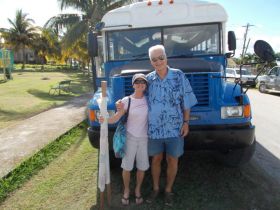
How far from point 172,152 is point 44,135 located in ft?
15.5

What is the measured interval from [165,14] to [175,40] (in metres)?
0.45

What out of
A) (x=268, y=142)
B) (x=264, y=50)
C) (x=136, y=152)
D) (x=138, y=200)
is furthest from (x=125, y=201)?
(x=268, y=142)

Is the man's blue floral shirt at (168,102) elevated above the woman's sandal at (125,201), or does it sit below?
above

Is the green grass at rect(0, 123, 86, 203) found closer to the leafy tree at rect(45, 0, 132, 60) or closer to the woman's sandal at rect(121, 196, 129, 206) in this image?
the woman's sandal at rect(121, 196, 129, 206)

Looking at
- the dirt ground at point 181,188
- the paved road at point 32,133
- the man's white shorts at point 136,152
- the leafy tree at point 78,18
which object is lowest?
the dirt ground at point 181,188

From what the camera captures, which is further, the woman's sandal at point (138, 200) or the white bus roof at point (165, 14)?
the white bus roof at point (165, 14)

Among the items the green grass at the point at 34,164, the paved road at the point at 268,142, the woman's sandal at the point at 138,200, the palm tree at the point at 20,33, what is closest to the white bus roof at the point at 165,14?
the paved road at the point at 268,142

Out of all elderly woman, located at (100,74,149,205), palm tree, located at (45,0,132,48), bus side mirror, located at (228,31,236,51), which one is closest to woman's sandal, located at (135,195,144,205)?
elderly woman, located at (100,74,149,205)

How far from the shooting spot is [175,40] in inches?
207

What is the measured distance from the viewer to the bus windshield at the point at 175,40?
521 cm

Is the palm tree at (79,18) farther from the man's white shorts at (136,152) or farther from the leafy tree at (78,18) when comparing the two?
the man's white shorts at (136,152)

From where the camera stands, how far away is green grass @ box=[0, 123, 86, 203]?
15.4 ft

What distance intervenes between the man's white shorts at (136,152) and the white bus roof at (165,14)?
2206mm

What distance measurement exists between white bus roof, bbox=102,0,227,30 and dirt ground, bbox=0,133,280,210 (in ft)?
7.48
